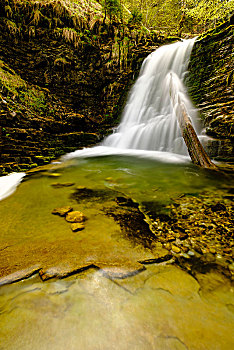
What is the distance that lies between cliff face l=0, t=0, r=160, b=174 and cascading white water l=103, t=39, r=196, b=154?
0.88 metres

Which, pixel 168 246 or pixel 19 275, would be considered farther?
pixel 168 246

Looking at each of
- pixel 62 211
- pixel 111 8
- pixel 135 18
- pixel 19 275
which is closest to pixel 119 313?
pixel 19 275

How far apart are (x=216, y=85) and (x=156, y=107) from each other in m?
3.32

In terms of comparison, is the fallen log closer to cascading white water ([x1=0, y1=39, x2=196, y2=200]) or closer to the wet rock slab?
cascading white water ([x1=0, y1=39, x2=196, y2=200])

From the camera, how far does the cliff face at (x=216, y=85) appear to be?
565cm

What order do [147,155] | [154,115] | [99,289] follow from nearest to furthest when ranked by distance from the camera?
[99,289] → [147,155] → [154,115]

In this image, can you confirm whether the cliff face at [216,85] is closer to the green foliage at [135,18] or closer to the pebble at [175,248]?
the pebble at [175,248]

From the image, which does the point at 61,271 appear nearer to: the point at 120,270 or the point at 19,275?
the point at 19,275

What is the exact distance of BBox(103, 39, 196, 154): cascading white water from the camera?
763cm

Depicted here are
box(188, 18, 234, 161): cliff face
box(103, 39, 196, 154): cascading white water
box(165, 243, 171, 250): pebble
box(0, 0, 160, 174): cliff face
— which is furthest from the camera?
box(103, 39, 196, 154): cascading white water

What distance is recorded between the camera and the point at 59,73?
30.8 ft

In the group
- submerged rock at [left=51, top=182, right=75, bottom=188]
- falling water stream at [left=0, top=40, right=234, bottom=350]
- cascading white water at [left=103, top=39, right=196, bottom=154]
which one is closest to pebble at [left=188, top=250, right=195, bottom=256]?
falling water stream at [left=0, top=40, right=234, bottom=350]

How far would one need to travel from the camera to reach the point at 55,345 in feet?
2.68

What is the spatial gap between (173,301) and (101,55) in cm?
1325
